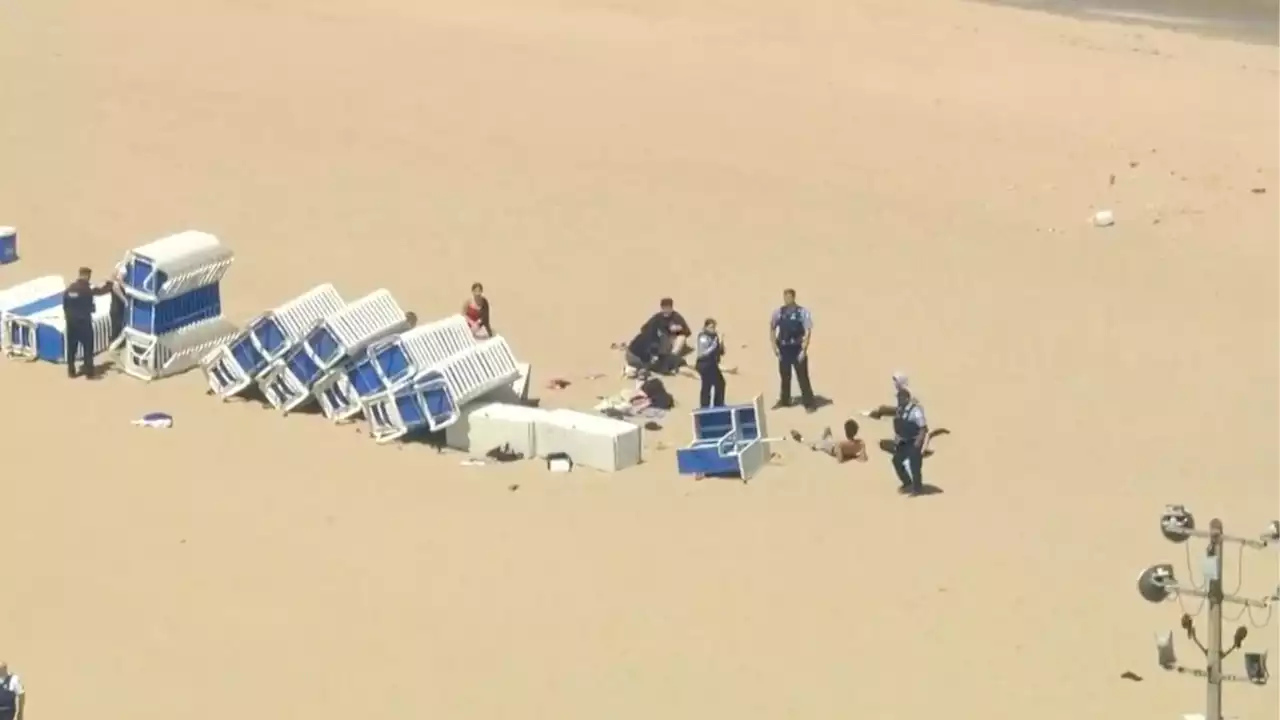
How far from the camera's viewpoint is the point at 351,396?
62.7 feet

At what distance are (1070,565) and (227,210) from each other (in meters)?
14.2

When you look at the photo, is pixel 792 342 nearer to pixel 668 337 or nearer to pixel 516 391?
pixel 668 337

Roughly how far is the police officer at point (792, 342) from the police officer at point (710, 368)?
0.62m

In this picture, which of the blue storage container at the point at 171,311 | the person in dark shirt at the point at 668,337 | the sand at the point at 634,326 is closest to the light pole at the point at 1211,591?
the sand at the point at 634,326

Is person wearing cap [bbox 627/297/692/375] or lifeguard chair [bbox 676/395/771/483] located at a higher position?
person wearing cap [bbox 627/297/692/375]

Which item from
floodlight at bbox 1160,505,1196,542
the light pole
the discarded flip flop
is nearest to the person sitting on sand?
the discarded flip flop

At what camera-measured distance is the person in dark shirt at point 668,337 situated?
21031mm

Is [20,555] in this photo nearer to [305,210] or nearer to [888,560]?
[888,560]

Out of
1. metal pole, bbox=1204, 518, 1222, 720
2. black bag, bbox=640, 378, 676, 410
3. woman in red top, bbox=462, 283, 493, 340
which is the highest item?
woman in red top, bbox=462, 283, 493, 340

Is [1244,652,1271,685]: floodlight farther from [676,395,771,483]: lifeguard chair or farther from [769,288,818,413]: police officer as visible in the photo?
[769,288,818,413]: police officer

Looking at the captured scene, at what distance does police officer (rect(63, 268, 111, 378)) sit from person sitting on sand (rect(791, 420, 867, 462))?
22.0 feet

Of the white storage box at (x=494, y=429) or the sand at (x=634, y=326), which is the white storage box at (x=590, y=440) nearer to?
the white storage box at (x=494, y=429)

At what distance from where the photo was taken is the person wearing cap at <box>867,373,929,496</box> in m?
17.5

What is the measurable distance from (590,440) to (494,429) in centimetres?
87
